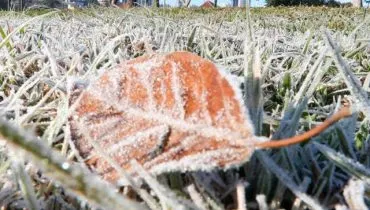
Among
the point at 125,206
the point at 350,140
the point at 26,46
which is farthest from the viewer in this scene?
the point at 26,46

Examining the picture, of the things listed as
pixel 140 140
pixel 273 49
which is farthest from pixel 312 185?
pixel 273 49

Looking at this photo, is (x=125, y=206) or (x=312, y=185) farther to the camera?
(x=312, y=185)

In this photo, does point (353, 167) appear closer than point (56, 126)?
Yes

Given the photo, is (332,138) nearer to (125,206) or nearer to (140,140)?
(140,140)

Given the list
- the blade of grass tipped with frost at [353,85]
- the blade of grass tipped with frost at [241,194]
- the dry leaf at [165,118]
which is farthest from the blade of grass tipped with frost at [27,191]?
the blade of grass tipped with frost at [353,85]

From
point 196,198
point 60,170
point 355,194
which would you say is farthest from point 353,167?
point 60,170

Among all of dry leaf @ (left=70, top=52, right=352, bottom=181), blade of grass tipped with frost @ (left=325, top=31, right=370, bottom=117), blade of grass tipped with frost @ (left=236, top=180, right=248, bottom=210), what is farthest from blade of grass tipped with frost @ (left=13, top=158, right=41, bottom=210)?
blade of grass tipped with frost @ (left=325, top=31, right=370, bottom=117)

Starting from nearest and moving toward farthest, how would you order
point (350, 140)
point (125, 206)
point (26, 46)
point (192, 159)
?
point (125, 206)
point (192, 159)
point (350, 140)
point (26, 46)

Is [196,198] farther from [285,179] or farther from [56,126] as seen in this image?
[56,126]
